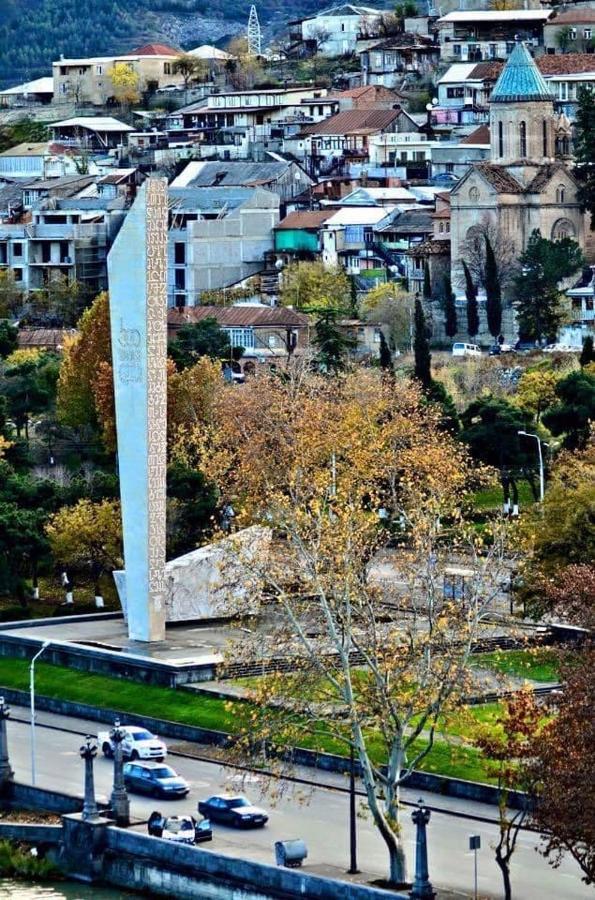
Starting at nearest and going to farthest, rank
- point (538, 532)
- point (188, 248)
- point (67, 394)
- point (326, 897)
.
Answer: point (326, 897)
point (538, 532)
point (67, 394)
point (188, 248)

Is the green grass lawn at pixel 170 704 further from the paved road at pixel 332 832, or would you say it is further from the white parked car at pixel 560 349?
the white parked car at pixel 560 349

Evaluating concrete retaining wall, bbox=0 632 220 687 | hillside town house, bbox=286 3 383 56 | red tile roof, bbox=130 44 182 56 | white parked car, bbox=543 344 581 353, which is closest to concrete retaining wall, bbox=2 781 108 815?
concrete retaining wall, bbox=0 632 220 687

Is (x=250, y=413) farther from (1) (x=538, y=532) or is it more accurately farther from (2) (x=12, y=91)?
→ (2) (x=12, y=91)

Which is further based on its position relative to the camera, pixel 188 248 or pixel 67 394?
pixel 188 248

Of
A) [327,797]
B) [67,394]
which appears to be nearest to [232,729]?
[327,797]

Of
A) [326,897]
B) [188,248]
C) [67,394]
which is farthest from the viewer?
A: [188,248]

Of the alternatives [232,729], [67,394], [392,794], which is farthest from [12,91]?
[392,794]

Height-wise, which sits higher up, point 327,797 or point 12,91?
point 12,91

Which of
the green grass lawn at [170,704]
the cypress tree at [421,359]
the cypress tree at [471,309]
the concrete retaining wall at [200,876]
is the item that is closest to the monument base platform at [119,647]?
the green grass lawn at [170,704]

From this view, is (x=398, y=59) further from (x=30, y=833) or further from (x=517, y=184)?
(x=30, y=833)

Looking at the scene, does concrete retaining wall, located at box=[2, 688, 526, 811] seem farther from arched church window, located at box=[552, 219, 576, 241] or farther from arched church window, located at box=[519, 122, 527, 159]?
arched church window, located at box=[519, 122, 527, 159]
